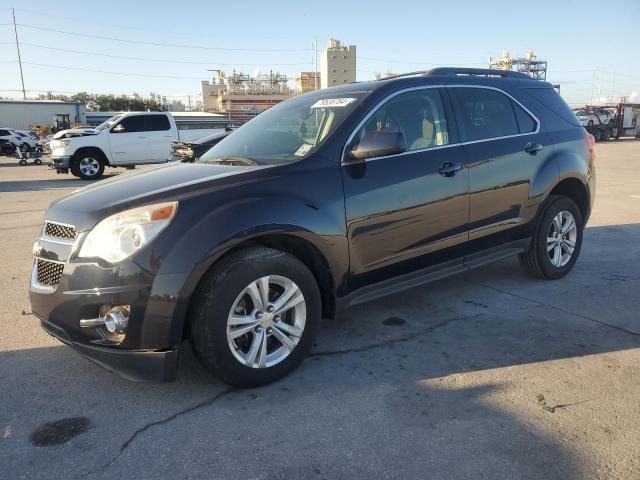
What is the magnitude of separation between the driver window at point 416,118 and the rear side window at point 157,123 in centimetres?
1468

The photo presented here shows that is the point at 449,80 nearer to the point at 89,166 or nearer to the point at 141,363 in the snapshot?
the point at 141,363

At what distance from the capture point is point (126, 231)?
2723 millimetres

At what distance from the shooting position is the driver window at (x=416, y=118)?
371cm

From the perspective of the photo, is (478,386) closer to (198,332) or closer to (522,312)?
(522,312)

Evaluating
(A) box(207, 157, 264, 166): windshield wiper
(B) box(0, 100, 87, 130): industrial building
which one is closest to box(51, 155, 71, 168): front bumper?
(A) box(207, 157, 264, 166): windshield wiper

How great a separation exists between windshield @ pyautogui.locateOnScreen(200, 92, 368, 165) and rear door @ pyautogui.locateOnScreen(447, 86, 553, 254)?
1044 mm

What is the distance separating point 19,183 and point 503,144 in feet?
51.1

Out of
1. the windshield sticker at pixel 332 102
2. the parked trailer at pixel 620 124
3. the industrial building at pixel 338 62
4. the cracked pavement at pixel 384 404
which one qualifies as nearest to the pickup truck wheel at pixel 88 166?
the cracked pavement at pixel 384 404

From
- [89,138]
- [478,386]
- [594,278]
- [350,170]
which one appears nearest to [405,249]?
[350,170]

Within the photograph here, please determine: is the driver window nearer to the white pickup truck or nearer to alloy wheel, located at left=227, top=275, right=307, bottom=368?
alloy wheel, located at left=227, top=275, right=307, bottom=368

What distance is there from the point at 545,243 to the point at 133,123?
49.2ft

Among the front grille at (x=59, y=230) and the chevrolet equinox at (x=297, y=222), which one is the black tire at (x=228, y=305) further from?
the front grille at (x=59, y=230)

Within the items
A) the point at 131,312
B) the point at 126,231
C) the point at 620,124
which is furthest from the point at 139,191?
the point at 620,124

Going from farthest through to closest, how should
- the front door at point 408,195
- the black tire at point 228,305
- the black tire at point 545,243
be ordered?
the black tire at point 545,243
the front door at point 408,195
the black tire at point 228,305
